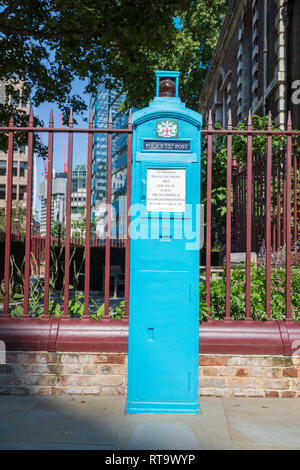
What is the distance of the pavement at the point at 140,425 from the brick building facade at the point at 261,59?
860cm

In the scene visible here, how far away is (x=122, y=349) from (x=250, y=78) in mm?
15735

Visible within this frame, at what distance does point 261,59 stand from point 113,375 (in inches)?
513

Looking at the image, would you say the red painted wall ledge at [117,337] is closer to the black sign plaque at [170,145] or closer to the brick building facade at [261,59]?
the black sign plaque at [170,145]

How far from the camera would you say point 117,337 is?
166 inches

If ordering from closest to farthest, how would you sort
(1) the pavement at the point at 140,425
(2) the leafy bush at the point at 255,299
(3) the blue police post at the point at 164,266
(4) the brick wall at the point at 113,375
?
(1) the pavement at the point at 140,425, (3) the blue police post at the point at 164,266, (4) the brick wall at the point at 113,375, (2) the leafy bush at the point at 255,299

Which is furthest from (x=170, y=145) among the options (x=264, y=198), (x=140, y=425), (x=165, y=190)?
(x=264, y=198)

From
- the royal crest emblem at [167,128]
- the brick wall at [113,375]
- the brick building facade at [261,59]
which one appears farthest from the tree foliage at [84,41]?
the brick wall at [113,375]

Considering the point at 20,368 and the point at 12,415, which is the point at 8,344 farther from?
the point at 12,415

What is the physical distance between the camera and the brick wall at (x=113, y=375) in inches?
164

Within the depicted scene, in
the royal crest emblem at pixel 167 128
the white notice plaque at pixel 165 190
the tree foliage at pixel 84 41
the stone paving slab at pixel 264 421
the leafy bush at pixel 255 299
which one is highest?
the tree foliage at pixel 84 41

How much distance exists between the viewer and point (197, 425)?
3459 mm

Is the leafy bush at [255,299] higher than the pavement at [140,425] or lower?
higher

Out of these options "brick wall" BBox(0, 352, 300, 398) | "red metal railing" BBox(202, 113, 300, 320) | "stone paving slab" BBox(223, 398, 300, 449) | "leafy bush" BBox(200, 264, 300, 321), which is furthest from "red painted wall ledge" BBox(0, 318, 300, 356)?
"stone paving slab" BBox(223, 398, 300, 449)
